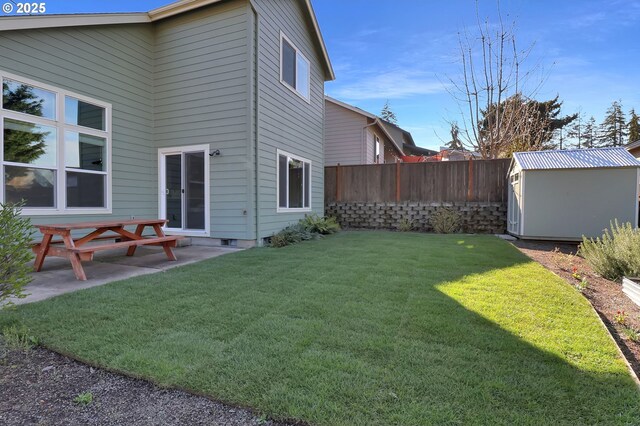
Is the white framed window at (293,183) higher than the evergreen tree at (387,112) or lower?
lower

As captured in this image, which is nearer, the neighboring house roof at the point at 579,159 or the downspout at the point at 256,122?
the downspout at the point at 256,122

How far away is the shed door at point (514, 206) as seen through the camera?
8.05 metres

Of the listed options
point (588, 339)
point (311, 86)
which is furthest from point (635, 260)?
point (311, 86)

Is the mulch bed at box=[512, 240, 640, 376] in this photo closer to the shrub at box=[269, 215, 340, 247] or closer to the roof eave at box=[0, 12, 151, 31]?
the shrub at box=[269, 215, 340, 247]

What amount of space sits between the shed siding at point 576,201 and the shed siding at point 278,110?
18.6 feet

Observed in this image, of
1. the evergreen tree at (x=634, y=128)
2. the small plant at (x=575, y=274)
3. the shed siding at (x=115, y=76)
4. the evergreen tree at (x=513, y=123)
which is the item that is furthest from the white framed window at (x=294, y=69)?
the evergreen tree at (x=634, y=128)

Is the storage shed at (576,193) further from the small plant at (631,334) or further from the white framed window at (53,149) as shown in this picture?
the white framed window at (53,149)

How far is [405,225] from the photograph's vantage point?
10391 millimetres

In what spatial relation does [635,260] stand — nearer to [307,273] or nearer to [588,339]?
[588,339]

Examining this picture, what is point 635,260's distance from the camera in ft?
13.8

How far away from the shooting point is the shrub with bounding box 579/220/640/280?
424 centimetres

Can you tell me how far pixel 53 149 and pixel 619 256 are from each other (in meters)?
8.90

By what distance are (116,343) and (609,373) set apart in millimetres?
3298

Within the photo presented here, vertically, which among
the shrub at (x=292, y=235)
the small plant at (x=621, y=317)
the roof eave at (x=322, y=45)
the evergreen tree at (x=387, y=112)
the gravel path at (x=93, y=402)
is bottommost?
the gravel path at (x=93, y=402)
